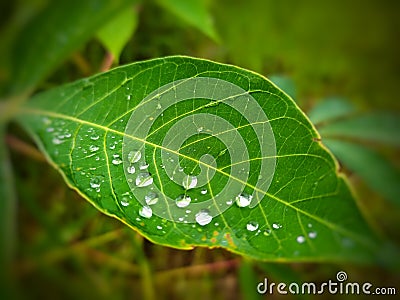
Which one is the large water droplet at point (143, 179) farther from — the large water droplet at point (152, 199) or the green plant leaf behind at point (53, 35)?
the green plant leaf behind at point (53, 35)

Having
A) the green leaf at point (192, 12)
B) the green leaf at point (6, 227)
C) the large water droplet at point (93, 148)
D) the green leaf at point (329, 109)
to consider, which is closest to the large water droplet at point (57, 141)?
the large water droplet at point (93, 148)

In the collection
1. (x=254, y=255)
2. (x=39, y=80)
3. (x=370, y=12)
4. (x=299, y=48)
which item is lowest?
(x=254, y=255)

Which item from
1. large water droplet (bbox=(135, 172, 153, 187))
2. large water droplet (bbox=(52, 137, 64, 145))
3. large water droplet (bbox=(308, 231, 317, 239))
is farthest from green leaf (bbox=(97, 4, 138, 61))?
large water droplet (bbox=(308, 231, 317, 239))

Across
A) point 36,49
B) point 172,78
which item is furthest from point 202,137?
point 36,49

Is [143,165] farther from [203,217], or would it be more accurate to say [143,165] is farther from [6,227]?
[6,227]

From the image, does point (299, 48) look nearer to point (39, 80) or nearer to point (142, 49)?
point (142, 49)
